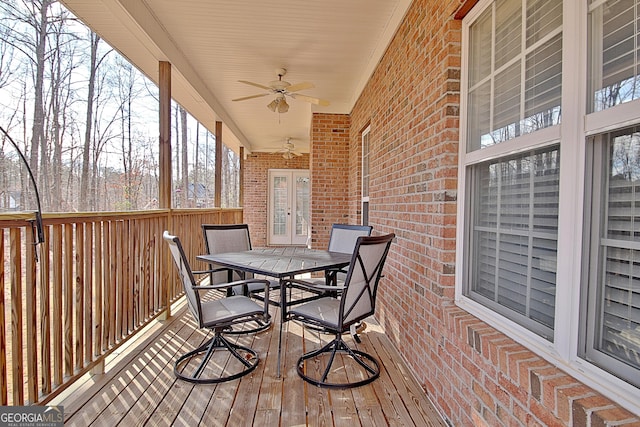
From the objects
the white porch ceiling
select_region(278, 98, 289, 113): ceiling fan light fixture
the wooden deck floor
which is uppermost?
the white porch ceiling

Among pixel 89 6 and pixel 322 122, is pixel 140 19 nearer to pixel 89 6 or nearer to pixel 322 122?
pixel 89 6

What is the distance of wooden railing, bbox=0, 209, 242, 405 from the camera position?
1.53 m

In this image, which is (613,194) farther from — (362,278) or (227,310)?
(227,310)

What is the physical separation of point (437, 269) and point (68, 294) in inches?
86.9

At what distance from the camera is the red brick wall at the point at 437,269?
3.70ft

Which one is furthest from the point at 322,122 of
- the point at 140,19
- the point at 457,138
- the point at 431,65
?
the point at 457,138

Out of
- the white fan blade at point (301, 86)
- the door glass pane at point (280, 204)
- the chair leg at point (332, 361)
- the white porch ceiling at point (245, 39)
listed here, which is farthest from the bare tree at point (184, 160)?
the door glass pane at point (280, 204)

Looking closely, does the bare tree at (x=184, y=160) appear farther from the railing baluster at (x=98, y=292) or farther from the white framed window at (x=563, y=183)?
the white framed window at (x=563, y=183)

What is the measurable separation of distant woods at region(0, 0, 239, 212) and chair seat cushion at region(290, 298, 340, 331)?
1.95 m

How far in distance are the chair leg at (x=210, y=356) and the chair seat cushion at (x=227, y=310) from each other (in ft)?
0.76

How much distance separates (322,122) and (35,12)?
386 cm

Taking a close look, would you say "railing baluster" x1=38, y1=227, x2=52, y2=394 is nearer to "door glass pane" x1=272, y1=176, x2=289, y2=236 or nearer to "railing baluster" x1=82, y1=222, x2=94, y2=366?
"railing baluster" x1=82, y1=222, x2=94, y2=366

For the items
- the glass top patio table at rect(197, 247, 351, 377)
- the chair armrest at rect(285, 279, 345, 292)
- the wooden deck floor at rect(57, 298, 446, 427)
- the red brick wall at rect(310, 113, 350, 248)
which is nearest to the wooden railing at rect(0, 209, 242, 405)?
the wooden deck floor at rect(57, 298, 446, 427)

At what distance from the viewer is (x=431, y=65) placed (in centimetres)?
209
